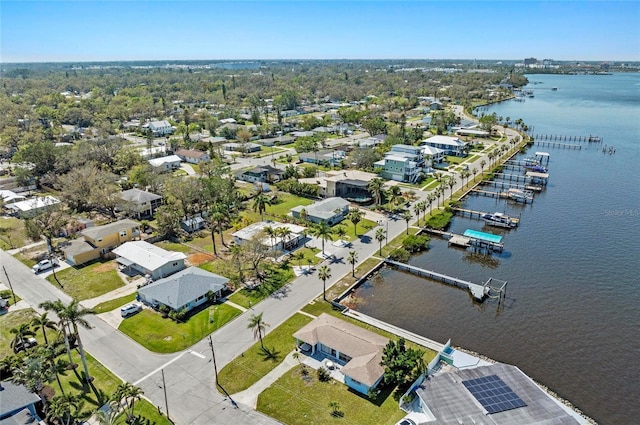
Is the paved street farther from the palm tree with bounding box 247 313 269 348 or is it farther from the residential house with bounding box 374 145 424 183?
the residential house with bounding box 374 145 424 183

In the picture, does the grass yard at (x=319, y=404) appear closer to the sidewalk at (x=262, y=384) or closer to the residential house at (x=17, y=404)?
the sidewalk at (x=262, y=384)

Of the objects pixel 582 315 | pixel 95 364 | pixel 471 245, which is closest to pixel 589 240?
pixel 471 245

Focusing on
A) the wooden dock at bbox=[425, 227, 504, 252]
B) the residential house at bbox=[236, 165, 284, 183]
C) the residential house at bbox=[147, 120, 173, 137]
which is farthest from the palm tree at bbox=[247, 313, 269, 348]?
the residential house at bbox=[147, 120, 173, 137]

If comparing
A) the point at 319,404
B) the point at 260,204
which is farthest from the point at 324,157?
the point at 319,404

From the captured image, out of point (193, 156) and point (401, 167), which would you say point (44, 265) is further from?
point (401, 167)

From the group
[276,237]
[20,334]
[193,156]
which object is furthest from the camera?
[193,156]

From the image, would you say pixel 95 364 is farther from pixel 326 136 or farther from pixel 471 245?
pixel 326 136
